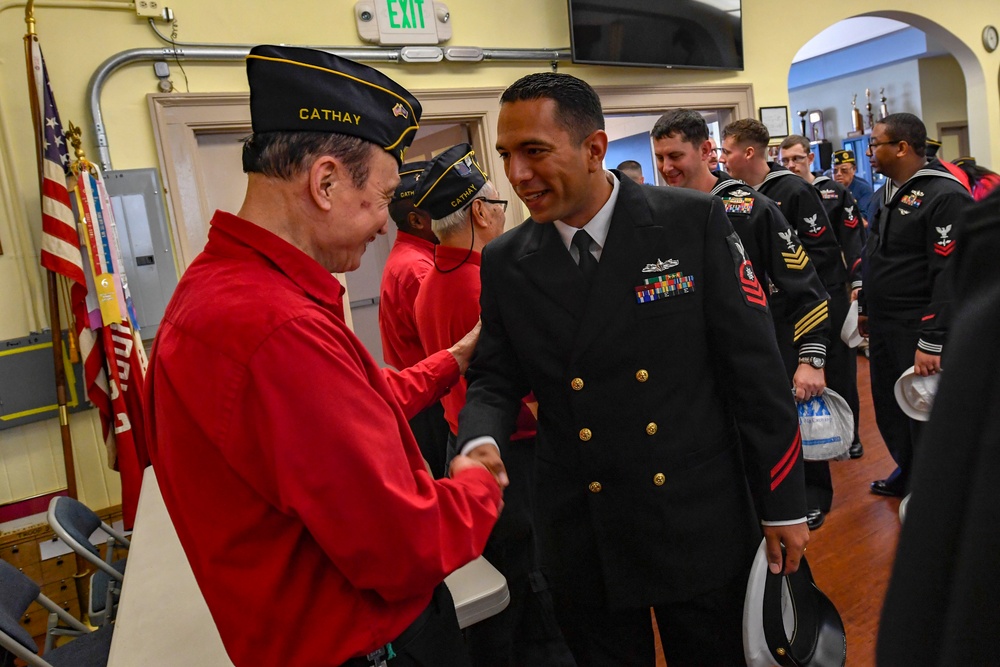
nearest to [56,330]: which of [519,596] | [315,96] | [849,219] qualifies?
[519,596]

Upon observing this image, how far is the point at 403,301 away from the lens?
108 inches

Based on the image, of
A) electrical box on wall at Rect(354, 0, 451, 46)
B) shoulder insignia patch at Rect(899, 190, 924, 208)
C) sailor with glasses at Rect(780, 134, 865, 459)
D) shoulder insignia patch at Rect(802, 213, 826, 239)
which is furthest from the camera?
sailor with glasses at Rect(780, 134, 865, 459)

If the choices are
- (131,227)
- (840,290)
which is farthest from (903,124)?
(131,227)

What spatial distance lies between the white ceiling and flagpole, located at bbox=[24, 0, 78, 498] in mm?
8562

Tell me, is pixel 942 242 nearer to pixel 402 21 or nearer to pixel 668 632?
pixel 668 632

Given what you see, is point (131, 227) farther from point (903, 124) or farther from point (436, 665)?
point (903, 124)

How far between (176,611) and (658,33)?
16.9ft

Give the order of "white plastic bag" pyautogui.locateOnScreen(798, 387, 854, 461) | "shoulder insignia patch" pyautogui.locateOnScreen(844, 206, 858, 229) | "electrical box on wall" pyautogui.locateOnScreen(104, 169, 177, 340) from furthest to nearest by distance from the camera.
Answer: "shoulder insignia patch" pyautogui.locateOnScreen(844, 206, 858, 229) → "electrical box on wall" pyautogui.locateOnScreen(104, 169, 177, 340) → "white plastic bag" pyautogui.locateOnScreen(798, 387, 854, 461)

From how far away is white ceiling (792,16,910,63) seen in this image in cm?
894

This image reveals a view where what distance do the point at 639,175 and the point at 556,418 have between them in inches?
165

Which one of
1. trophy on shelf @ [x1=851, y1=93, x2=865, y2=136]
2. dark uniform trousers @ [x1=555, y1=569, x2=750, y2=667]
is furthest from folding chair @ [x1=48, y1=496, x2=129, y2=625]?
trophy on shelf @ [x1=851, y1=93, x2=865, y2=136]

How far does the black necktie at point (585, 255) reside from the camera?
1.40 m

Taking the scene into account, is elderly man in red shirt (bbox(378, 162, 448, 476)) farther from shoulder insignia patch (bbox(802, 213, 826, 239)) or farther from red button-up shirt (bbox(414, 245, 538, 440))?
shoulder insignia patch (bbox(802, 213, 826, 239))

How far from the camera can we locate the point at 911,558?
45 centimetres
